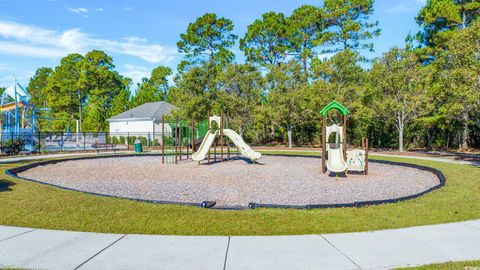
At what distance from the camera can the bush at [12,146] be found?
68.7 ft

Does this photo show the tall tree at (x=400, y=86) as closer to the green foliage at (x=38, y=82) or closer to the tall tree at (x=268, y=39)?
the tall tree at (x=268, y=39)

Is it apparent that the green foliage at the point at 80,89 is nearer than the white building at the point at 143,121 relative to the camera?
No

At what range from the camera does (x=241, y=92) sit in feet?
99.0

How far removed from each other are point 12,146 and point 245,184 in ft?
60.4

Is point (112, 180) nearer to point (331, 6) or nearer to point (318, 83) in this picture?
point (318, 83)

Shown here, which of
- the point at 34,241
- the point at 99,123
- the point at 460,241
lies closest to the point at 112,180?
the point at 34,241

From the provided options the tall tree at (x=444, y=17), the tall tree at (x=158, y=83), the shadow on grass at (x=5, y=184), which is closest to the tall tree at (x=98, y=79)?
the tall tree at (x=158, y=83)

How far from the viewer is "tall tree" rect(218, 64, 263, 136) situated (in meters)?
29.5

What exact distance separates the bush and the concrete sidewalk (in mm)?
19254

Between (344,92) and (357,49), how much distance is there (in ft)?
39.1

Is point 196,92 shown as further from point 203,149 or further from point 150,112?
point 203,149

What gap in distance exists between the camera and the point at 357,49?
34.7m

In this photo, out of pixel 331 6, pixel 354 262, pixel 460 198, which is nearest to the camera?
pixel 354 262

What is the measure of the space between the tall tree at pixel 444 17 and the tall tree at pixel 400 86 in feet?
22.7
